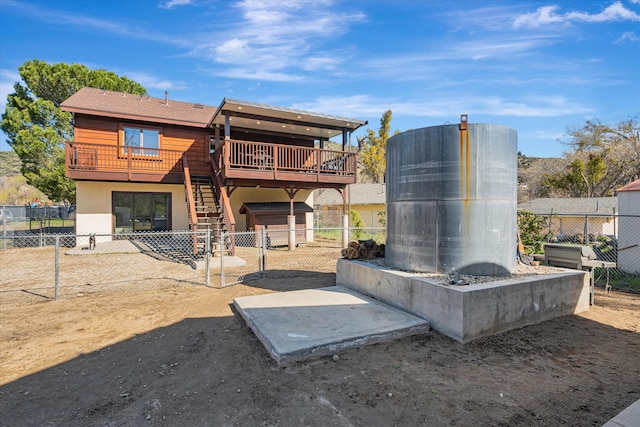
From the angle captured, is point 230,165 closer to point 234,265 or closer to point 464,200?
point 234,265

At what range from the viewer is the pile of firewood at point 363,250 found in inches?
279

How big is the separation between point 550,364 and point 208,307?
5.36 m

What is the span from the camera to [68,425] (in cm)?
276

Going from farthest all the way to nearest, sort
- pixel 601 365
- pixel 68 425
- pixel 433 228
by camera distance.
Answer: pixel 433 228 < pixel 601 365 < pixel 68 425

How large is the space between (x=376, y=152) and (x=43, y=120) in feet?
93.4

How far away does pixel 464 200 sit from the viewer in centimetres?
533

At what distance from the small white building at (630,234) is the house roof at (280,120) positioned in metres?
9.05

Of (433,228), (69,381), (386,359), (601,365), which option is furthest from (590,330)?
(69,381)

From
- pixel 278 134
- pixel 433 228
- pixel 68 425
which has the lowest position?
pixel 68 425

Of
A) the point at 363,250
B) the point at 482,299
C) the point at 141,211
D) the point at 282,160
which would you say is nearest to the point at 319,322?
the point at 482,299

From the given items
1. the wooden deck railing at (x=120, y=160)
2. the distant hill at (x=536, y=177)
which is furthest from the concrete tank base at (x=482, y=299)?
the distant hill at (x=536, y=177)

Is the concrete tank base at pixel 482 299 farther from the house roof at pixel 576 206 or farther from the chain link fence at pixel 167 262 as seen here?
the house roof at pixel 576 206

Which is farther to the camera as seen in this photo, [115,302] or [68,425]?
[115,302]

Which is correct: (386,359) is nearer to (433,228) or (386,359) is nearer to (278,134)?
(433,228)
